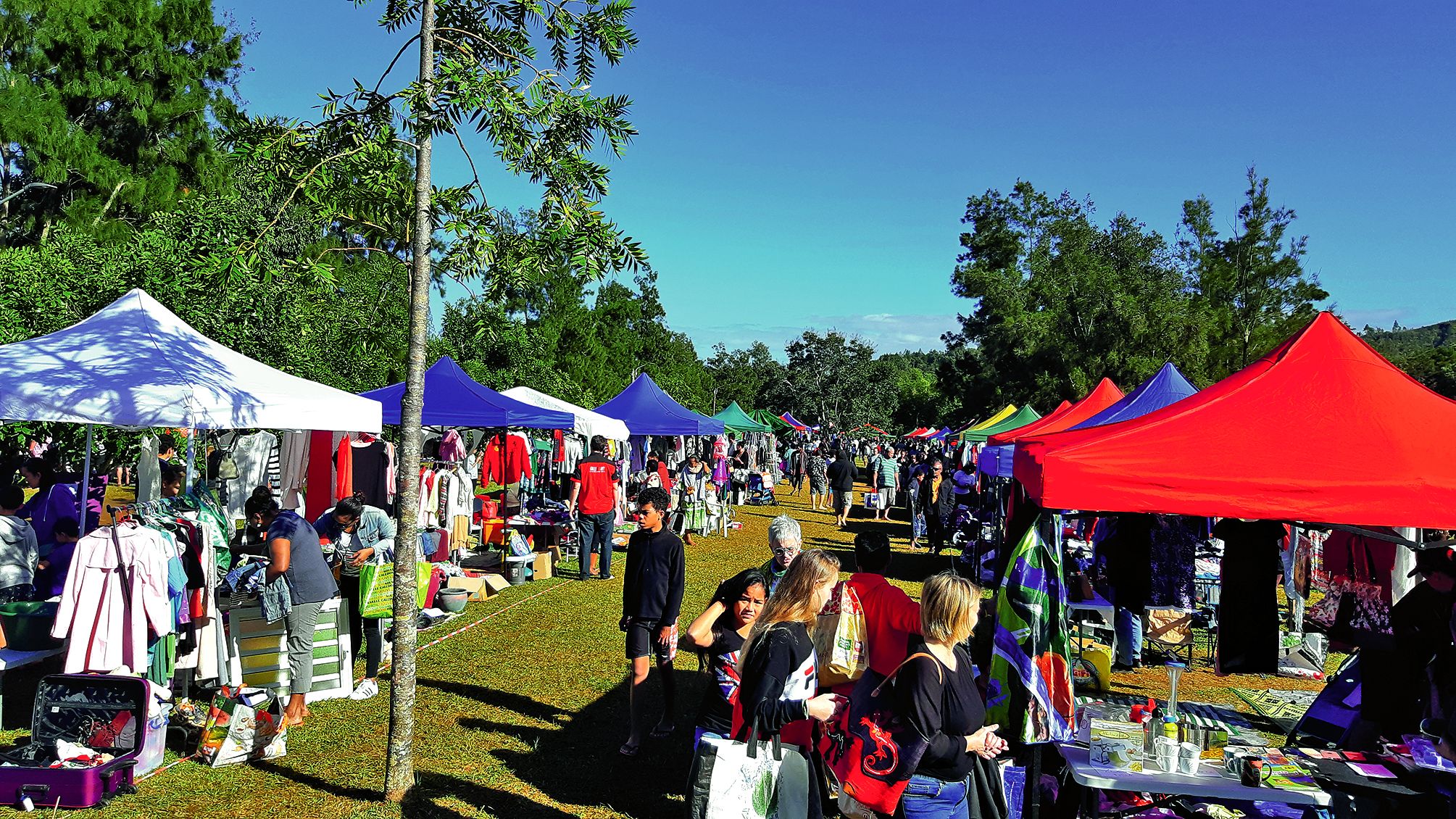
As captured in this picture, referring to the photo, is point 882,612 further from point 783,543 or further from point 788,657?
point 788,657

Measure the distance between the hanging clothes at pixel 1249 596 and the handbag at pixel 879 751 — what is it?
2.99 metres

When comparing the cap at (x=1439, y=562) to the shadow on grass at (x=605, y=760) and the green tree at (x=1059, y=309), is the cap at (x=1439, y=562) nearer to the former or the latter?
the shadow on grass at (x=605, y=760)

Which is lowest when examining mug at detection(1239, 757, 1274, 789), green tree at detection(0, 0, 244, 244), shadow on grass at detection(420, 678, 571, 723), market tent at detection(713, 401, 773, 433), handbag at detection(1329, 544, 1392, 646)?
shadow on grass at detection(420, 678, 571, 723)

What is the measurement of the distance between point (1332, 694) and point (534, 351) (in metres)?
30.0

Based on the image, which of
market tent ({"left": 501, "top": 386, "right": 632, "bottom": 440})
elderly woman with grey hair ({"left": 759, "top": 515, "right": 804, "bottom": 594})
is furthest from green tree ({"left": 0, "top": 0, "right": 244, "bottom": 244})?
elderly woman with grey hair ({"left": 759, "top": 515, "right": 804, "bottom": 594})

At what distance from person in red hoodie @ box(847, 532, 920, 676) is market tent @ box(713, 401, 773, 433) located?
1917cm

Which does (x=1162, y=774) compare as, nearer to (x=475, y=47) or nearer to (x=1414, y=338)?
(x=475, y=47)

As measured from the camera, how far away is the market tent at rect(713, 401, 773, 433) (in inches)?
981

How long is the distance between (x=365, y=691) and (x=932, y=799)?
5.12m

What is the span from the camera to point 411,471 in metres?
4.89

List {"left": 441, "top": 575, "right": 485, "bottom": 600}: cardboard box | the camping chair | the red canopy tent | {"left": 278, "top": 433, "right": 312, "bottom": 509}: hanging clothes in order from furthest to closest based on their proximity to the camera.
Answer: {"left": 278, "top": 433, "right": 312, "bottom": 509}: hanging clothes → the red canopy tent → {"left": 441, "top": 575, "right": 485, "bottom": 600}: cardboard box → the camping chair

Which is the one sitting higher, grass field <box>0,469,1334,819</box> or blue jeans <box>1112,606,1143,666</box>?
blue jeans <box>1112,606,1143,666</box>

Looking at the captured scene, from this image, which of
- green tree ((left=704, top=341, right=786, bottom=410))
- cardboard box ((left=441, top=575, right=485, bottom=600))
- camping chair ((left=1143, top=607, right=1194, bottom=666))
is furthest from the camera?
green tree ((left=704, top=341, right=786, bottom=410))

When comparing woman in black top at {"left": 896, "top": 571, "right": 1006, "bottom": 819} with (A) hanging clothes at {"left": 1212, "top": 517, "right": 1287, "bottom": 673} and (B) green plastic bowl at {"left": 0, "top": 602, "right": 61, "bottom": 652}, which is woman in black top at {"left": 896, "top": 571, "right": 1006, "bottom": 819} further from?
(B) green plastic bowl at {"left": 0, "top": 602, "right": 61, "bottom": 652}
